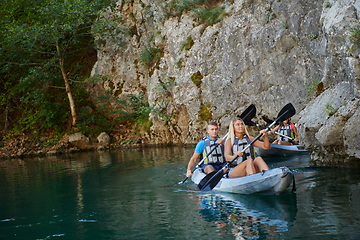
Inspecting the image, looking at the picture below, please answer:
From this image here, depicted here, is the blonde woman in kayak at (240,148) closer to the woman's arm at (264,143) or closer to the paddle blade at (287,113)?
the woman's arm at (264,143)

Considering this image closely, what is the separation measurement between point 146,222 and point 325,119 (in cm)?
418

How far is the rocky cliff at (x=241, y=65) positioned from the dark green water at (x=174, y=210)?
1.33m

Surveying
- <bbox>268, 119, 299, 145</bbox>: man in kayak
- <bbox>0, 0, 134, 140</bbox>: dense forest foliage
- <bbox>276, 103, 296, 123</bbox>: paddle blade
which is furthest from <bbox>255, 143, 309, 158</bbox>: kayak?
<bbox>0, 0, 134, 140</bbox>: dense forest foliage

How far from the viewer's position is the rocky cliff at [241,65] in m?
6.17

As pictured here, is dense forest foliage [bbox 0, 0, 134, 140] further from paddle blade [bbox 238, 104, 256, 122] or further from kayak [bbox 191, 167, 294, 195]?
kayak [bbox 191, 167, 294, 195]

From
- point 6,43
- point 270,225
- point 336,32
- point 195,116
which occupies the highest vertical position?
point 6,43

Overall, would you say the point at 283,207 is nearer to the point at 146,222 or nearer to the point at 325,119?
the point at 146,222

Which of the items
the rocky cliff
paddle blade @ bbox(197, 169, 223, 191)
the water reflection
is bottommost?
the water reflection

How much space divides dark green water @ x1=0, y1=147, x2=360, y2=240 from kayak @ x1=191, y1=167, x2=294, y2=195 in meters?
0.12

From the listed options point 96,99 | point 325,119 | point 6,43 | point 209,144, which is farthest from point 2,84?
point 325,119

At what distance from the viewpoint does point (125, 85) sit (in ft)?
56.1

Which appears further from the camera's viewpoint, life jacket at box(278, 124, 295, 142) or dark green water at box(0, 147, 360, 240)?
life jacket at box(278, 124, 295, 142)

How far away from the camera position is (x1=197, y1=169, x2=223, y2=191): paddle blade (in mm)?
5102

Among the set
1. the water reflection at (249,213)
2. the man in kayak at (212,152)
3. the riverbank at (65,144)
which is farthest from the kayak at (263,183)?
the riverbank at (65,144)
